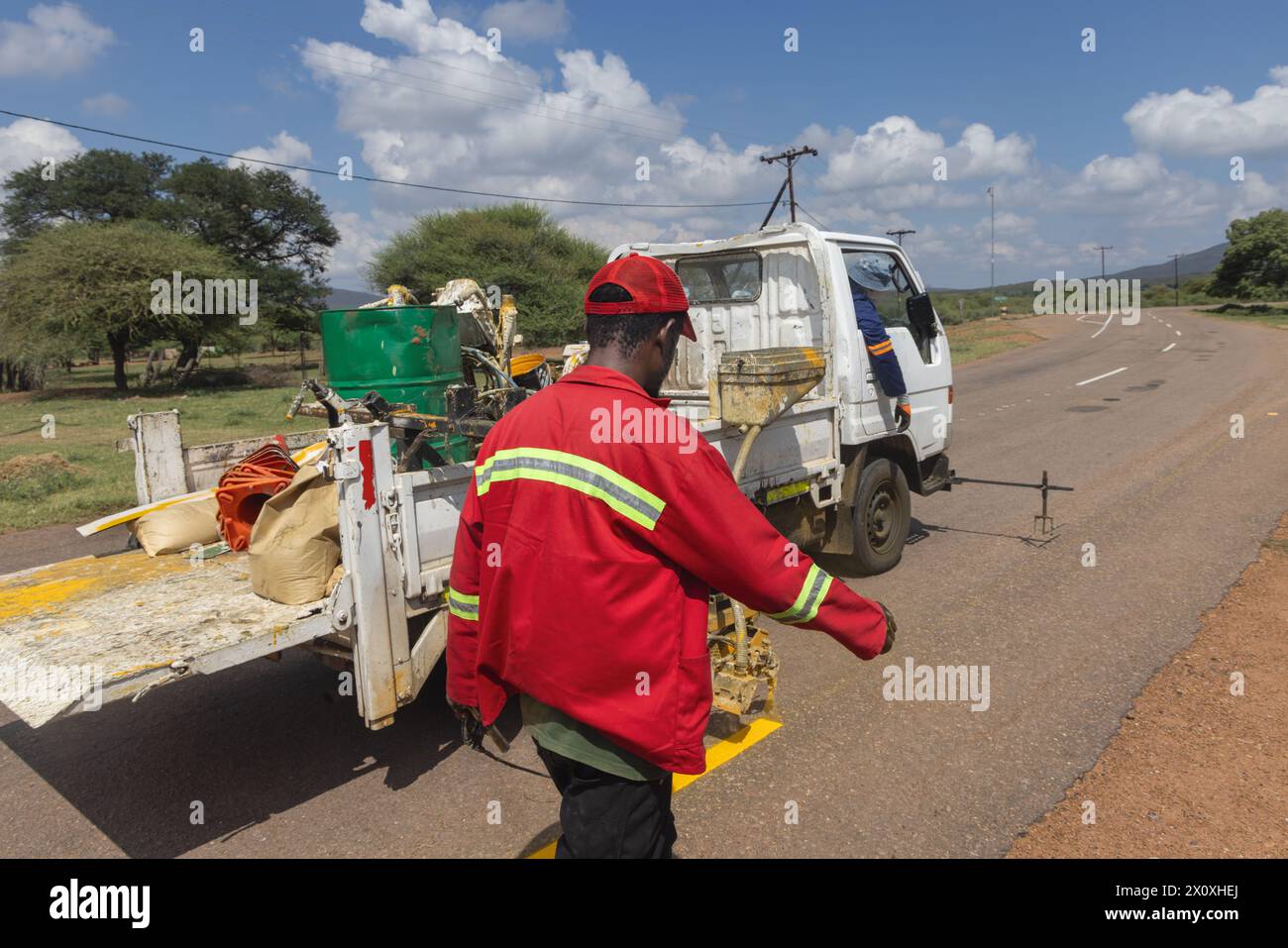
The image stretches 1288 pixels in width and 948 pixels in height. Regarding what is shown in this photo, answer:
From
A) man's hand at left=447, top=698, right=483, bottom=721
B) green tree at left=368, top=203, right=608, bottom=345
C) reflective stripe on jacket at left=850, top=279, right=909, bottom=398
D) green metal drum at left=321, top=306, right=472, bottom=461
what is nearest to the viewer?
man's hand at left=447, top=698, right=483, bottom=721

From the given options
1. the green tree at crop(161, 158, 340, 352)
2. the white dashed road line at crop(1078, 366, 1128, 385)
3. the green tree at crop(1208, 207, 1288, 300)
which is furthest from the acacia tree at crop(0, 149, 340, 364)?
the green tree at crop(1208, 207, 1288, 300)

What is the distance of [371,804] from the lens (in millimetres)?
3703

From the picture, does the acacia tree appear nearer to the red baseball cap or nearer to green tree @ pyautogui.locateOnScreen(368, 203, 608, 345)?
green tree @ pyautogui.locateOnScreen(368, 203, 608, 345)

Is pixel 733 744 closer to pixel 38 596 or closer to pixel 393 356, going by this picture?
pixel 393 356

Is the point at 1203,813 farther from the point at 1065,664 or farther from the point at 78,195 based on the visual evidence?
the point at 78,195

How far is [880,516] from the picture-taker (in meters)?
6.63

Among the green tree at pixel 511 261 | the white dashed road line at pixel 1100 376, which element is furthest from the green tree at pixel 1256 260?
the green tree at pixel 511 261

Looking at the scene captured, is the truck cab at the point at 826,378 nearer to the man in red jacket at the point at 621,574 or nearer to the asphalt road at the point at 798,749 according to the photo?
the asphalt road at the point at 798,749

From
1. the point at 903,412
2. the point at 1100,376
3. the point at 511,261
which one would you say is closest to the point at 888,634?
the point at 903,412

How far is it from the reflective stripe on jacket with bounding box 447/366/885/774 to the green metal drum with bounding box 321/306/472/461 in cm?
300

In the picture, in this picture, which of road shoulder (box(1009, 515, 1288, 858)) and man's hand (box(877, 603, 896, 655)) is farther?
road shoulder (box(1009, 515, 1288, 858))

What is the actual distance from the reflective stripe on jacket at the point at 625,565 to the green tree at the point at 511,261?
31244 millimetres

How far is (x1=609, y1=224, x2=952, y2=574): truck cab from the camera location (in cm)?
573

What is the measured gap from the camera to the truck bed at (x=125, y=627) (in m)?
3.04
